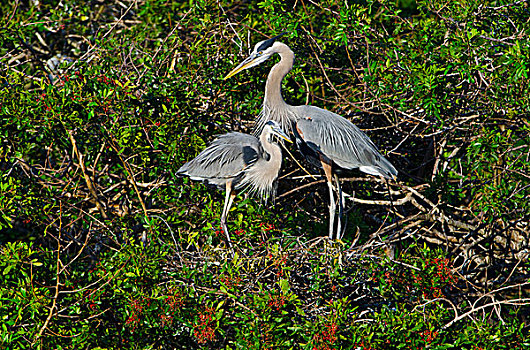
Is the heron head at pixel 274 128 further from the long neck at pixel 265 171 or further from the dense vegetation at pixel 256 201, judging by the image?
the dense vegetation at pixel 256 201

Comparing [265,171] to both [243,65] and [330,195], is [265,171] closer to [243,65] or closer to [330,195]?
[330,195]

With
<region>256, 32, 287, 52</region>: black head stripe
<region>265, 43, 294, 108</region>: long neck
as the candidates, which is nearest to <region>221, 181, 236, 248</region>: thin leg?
<region>265, 43, 294, 108</region>: long neck

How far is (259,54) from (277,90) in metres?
0.33

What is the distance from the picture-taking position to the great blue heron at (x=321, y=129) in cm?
498

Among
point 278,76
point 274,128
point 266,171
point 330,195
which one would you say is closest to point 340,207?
point 330,195

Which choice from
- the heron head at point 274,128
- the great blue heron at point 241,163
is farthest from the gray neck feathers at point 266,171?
the heron head at point 274,128

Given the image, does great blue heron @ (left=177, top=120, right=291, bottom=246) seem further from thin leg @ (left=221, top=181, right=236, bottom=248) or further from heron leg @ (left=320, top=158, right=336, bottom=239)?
heron leg @ (left=320, top=158, right=336, bottom=239)

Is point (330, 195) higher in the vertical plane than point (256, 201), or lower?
lower

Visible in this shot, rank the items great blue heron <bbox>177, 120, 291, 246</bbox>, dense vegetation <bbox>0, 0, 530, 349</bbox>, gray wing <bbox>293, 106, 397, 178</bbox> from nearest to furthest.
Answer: dense vegetation <bbox>0, 0, 530, 349</bbox> < great blue heron <bbox>177, 120, 291, 246</bbox> < gray wing <bbox>293, 106, 397, 178</bbox>

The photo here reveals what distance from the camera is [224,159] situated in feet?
16.3

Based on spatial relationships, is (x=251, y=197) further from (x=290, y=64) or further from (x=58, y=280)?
(x=58, y=280)

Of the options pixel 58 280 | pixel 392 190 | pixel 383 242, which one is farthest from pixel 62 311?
pixel 392 190

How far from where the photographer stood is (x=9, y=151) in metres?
4.66

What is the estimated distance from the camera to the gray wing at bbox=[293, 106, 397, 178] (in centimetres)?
505
